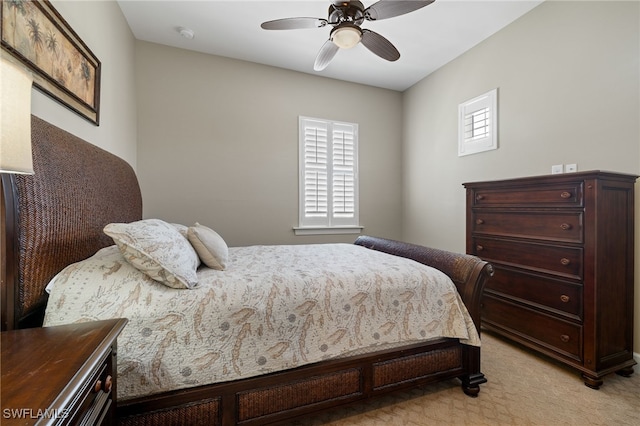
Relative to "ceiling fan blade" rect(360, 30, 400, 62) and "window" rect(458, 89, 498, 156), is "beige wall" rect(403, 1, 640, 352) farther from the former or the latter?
"ceiling fan blade" rect(360, 30, 400, 62)

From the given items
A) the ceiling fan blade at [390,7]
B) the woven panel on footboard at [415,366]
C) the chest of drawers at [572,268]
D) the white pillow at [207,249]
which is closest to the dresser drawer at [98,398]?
the white pillow at [207,249]

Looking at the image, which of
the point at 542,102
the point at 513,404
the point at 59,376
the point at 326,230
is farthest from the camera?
the point at 326,230

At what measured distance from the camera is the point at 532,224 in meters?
2.09

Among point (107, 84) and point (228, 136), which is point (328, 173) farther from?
point (107, 84)

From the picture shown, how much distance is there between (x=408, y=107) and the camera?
4.23 meters

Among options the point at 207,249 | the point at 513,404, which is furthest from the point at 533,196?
the point at 207,249

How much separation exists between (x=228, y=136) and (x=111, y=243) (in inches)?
80.2

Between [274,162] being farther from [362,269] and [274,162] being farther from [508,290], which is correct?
[508,290]

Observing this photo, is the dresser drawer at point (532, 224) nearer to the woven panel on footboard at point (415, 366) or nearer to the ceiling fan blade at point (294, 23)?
the woven panel on footboard at point (415, 366)

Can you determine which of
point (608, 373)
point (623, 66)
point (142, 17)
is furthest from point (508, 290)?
point (142, 17)

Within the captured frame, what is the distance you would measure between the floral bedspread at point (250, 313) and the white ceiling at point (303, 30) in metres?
2.38

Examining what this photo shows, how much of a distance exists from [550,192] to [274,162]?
9.32 feet
